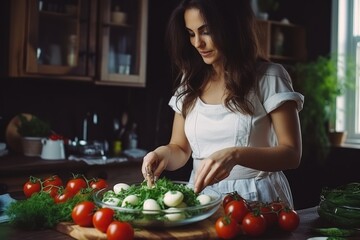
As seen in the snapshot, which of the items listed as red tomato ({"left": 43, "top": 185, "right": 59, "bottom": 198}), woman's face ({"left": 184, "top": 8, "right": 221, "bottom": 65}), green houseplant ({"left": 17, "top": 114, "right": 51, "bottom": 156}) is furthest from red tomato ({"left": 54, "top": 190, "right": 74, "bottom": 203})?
green houseplant ({"left": 17, "top": 114, "right": 51, "bottom": 156})

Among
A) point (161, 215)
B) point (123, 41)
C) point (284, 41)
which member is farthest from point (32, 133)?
point (284, 41)

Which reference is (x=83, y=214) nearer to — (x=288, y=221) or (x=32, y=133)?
(x=288, y=221)

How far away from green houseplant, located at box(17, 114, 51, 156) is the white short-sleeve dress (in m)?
1.55

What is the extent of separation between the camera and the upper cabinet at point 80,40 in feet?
9.71

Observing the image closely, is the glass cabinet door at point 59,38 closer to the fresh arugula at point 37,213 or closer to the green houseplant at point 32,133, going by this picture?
the green houseplant at point 32,133

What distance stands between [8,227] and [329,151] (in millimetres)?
3030

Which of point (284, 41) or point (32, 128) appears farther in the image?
point (284, 41)

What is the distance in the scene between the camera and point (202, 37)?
175cm

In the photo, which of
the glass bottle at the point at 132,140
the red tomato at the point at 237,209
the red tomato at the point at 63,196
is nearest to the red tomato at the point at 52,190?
the red tomato at the point at 63,196

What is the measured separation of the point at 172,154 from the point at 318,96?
2339mm

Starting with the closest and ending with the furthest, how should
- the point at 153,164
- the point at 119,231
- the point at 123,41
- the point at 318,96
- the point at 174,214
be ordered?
1. the point at 119,231
2. the point at 174,214
3. the point at 153,164
4. the point at 123,41
5. the point at 318,96

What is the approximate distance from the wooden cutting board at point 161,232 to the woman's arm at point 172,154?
14.9 inches

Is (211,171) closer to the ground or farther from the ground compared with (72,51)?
closer to the ground

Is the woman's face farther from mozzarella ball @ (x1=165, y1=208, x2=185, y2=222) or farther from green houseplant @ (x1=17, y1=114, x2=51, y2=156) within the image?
green houseplant @ (x1=17, y1=114, x2=51, y2=156)
